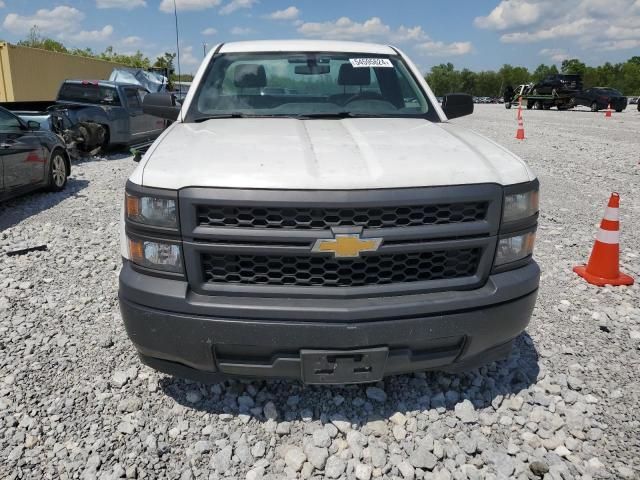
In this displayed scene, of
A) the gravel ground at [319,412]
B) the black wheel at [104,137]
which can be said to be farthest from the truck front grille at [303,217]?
the black wheel at [104,137]

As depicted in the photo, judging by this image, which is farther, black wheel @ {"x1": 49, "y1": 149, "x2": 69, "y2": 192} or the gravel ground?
black wheel @ {"x1": 49, "y1": 149, "x2": 69, "y2": 192}

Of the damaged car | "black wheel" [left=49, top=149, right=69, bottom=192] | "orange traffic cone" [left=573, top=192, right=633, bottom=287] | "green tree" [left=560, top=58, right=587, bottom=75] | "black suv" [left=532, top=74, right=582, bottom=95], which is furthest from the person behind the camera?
"green tree" [left=560, top=58, right=587, bottom=75]

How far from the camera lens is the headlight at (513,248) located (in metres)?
2.30

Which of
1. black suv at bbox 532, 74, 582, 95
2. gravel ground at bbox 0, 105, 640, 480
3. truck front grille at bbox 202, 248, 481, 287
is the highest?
black suv at bbox 532, 74, 582, 95

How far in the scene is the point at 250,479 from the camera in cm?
220

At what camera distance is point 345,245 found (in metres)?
2.09

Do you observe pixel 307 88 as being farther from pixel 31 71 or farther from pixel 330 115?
pixel 31 71

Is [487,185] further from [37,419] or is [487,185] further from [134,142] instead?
[134,142]

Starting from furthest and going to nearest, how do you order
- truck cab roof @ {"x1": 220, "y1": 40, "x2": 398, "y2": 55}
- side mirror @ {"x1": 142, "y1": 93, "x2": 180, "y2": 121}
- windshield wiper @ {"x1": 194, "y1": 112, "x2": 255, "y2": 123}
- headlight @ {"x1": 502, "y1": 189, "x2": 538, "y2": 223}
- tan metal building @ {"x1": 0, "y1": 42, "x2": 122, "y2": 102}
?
1. tan metal building @ {"x1": 0, "y1": 42, "x2": 122, "y2": 102}
2. truck cab roof @ {"x1": 220, "y1": 40, "x2": 398, "y2": 55}
3. side mirror @ {"x1": 142, "y1": 93, "x2": 180, "y2": 121}
4. windshield wiper @ {"x1": 194, "y1": 112, "x2": 255, "y2": 123}
5. headlight @ {"x1": 502, "y1": 189, "x2": 538, "y2": 223}

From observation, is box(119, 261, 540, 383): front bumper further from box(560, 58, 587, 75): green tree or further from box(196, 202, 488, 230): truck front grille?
box(560, 58, 587, 75): green tree

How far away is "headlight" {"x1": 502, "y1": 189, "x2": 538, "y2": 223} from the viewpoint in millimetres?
2262

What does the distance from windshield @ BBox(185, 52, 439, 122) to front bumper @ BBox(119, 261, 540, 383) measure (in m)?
1.55

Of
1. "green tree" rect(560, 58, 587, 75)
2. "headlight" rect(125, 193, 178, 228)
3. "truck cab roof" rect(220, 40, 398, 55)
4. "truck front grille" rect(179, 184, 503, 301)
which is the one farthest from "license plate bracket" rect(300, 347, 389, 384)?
"green tree" rect(560, 58, 587, 75)

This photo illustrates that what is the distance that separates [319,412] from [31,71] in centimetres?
2111
